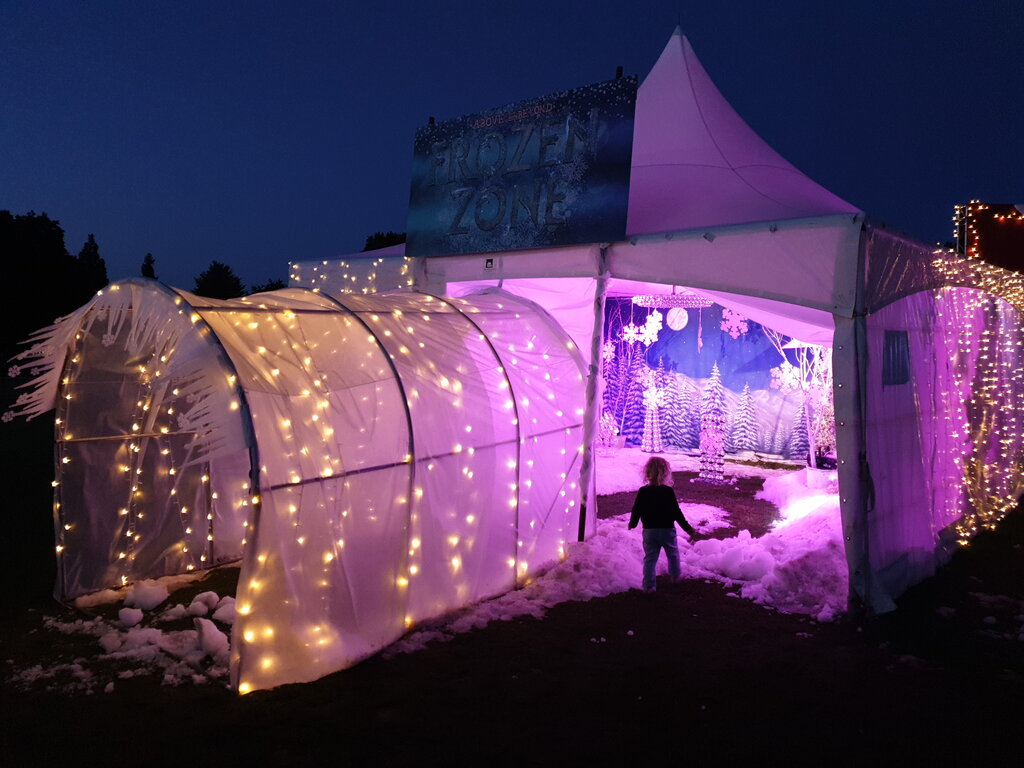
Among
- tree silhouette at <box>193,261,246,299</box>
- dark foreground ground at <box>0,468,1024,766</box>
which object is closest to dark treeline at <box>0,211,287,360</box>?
tree silhouette at <box>193,261,246,299</box>

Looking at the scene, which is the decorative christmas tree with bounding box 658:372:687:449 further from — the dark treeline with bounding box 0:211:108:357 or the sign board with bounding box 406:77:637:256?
the dark treeline with bounding box 0:211:108:357

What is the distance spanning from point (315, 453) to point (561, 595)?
263 cm

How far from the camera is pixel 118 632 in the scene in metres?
5.06

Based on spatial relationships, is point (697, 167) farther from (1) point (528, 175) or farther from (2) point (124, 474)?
(2) point (124, 474)

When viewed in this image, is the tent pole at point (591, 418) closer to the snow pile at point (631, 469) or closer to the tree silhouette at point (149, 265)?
the snow pile at point (631, 469)

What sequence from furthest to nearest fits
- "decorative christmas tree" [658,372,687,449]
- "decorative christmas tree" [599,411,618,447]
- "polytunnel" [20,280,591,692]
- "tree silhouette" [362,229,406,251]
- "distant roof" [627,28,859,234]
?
"tree silhouette" [362,229,406,251] < "decorative christmas tree" [658,372,687,449] < "decorative christmas tree" [599,411,618,447] < "distant roof" [627,28,859,234] < "polytunnel" [20,280,591,692]

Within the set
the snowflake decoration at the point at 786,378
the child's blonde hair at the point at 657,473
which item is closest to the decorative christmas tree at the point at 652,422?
the snowflake decoration at the point at 786,378

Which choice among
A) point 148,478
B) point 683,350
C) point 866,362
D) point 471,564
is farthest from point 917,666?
point 683,350

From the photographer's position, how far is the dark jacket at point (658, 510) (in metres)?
6.25

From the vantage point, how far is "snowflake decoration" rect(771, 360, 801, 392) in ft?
43.2

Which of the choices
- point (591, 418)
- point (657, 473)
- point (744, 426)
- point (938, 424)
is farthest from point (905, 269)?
point (744, 426)

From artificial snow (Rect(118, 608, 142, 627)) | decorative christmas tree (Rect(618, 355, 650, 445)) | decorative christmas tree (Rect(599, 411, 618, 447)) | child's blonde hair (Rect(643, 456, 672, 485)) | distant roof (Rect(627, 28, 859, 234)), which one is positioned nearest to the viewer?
artificial snow (Rect(118, 608, 142, 627))

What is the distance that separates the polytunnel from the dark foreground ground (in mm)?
449

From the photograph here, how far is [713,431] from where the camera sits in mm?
12062
